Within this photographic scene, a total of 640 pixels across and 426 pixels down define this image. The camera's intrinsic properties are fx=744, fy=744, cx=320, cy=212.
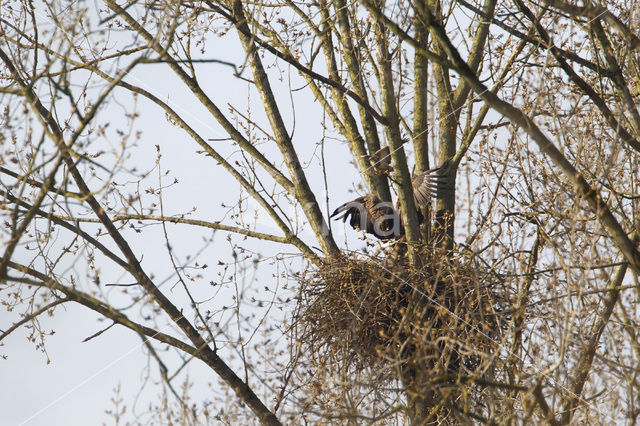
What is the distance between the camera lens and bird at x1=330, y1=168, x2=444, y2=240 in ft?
18.1

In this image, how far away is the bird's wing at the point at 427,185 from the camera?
5.53 meters

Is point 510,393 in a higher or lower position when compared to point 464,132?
lower

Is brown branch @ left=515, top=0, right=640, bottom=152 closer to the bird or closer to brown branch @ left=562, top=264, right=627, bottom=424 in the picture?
brown branch @ left=562, top=264, right=627, bottom=424

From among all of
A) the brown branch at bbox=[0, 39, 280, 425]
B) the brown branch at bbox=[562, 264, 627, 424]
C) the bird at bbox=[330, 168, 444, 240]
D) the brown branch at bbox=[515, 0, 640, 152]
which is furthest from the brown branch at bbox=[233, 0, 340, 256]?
the brown branch at bbox=[515, 0, 640, 152]

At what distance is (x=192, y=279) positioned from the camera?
16.5 ft

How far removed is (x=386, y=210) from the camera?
5.55 metres

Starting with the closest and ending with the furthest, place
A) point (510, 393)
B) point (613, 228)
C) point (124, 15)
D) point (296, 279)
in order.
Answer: point (613, 228) → point (510, 393) → point (296, 279) → point (124, 15)

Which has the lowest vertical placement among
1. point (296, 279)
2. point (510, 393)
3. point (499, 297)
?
point (510, 393)

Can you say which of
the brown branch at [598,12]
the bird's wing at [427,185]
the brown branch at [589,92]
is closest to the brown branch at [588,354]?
the brown branch at [589,92]

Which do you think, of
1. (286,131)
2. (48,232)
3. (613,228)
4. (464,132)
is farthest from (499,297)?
(48,232)

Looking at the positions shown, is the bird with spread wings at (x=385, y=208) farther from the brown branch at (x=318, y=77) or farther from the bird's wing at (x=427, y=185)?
the brown branch at (x=318, y=77)

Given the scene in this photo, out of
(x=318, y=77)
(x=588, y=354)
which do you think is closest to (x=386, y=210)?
(x=318, y=77)

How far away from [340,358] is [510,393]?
3.47 ft

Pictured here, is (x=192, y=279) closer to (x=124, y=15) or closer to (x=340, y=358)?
(x=340, y=358)
